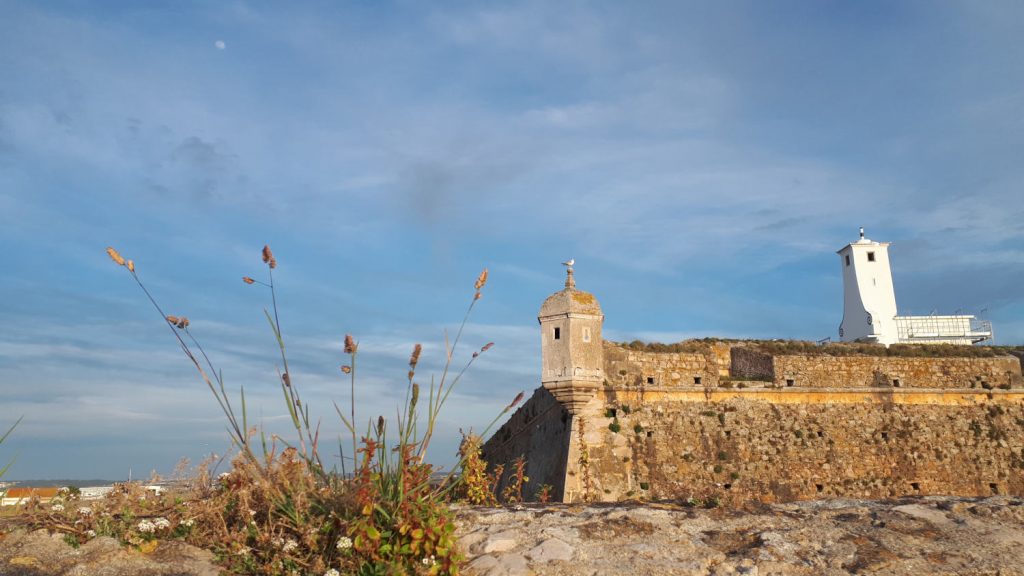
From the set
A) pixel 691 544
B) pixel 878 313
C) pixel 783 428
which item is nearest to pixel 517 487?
pixel 691 544

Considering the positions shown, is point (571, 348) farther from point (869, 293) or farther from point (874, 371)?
point (869, 293)

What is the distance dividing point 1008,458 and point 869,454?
4.01 meters

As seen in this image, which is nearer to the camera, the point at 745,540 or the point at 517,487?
the point at 745,540

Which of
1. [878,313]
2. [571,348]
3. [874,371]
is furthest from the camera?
[878,313]

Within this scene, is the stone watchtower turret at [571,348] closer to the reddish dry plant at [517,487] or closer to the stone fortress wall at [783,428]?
the stone fortress wall at [783,428]

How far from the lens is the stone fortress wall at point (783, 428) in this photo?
18.1 metres

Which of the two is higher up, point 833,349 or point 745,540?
point 833,349

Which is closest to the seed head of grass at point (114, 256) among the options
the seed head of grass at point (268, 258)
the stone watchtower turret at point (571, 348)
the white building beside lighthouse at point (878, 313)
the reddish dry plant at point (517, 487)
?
the seed head of grass at point (268, 258)

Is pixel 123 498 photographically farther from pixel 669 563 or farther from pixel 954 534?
pixel 954 534

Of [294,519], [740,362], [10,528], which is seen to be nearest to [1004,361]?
[740,362]

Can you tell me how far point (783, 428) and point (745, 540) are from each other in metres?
14.8

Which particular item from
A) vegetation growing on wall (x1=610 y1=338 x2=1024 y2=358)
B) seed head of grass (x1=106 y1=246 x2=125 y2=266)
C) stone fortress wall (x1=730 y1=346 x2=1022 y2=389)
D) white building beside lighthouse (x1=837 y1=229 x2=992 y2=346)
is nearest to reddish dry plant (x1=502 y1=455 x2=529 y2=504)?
seed head of grass (x1=106 y1=246 x2=125 y2=266)

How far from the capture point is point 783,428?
761 inches

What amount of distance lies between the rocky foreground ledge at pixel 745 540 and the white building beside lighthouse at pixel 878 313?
3368 cm
